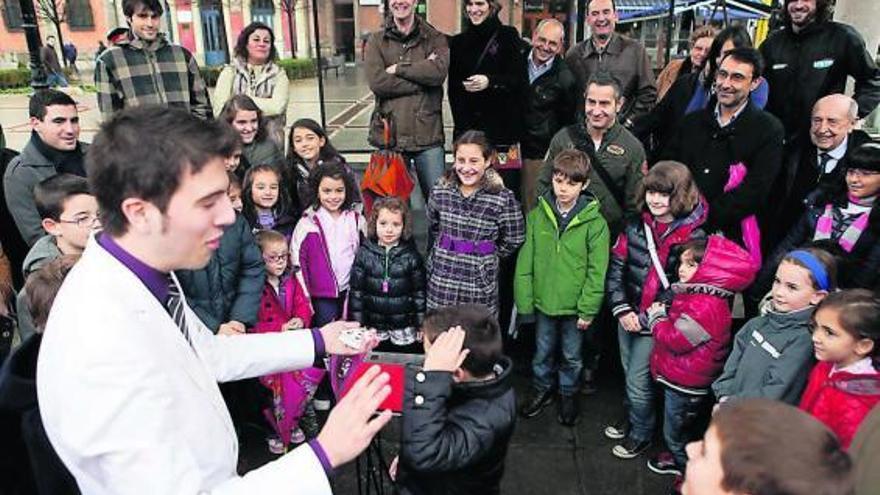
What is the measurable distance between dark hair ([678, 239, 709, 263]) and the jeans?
7.10ft

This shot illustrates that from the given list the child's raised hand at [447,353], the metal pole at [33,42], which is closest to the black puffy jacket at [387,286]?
the child's raised hand at [447,353]

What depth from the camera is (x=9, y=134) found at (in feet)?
42.3

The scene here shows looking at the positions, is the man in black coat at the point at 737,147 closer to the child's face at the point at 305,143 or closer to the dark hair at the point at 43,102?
the child's face at the point at 305,143

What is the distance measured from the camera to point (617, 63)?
4789 millimetres

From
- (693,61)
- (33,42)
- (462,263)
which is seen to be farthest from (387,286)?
(33,42)

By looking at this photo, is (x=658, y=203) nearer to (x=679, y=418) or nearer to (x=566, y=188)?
(x=566, y=188)

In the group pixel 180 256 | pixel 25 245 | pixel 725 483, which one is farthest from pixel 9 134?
pixel 725 483

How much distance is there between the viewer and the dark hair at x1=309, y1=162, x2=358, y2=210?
402 centimetres

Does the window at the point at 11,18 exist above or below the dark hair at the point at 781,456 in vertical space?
above

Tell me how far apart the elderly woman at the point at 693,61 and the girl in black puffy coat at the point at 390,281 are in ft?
8.02

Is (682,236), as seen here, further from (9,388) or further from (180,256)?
(9,388)

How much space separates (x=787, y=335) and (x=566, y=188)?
136 centimetres

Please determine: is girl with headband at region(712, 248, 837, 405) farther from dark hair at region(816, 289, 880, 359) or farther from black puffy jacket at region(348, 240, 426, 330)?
black puffy jacket at region(348, 240, 426, 330)

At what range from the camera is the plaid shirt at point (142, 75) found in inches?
183
